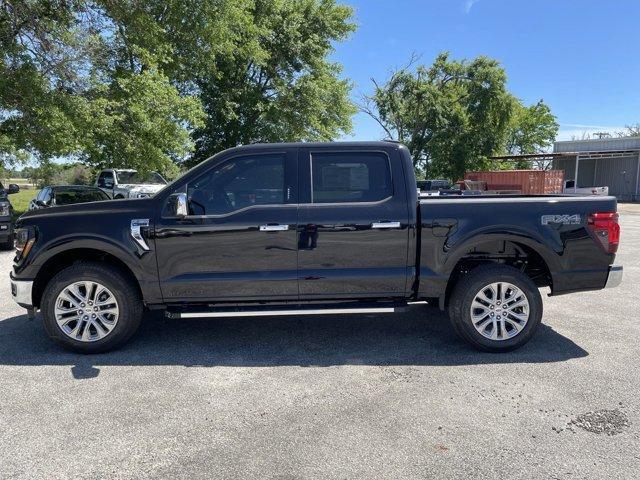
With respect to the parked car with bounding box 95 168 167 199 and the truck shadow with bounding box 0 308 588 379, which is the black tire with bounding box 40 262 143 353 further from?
the parked car with bounding box 95 168 167 199

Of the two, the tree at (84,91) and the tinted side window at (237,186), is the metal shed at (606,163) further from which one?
the tinted side window at (237,186)

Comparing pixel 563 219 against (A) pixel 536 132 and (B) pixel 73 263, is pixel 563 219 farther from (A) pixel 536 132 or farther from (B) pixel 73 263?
(A) pixel 536 132

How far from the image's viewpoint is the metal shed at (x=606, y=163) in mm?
32562

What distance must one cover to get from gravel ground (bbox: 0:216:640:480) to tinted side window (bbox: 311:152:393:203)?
1485 mm

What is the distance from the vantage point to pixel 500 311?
4.47 metres

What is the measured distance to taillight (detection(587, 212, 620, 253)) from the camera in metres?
4.50

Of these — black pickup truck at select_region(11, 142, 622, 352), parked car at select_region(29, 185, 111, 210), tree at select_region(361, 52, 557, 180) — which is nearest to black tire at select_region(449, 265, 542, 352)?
black pickup truck at select_region(11, 142, 622, 352)

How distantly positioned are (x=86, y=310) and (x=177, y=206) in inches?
A: 52.2

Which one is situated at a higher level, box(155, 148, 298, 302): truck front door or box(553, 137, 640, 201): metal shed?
box(553, 137, 640, 201): metal shed

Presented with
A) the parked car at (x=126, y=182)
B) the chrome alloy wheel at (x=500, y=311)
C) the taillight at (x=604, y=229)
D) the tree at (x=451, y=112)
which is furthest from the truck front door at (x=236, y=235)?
the tree at (x=451, y=112)

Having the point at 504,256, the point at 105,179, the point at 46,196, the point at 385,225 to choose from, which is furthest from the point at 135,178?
the point at 504,256

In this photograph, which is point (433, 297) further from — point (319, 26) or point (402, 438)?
point (319, 26)

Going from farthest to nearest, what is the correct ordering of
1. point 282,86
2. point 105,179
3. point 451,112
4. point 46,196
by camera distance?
1. point 451,112
2. point 282,86
3. point 105,179
4. point 46,196

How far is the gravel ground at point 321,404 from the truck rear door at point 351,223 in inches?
27.5
